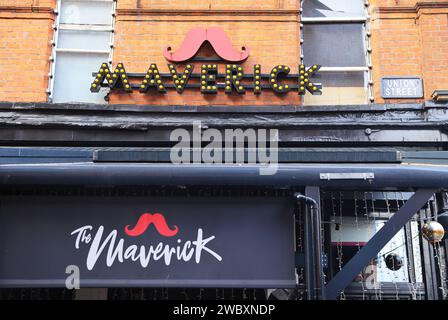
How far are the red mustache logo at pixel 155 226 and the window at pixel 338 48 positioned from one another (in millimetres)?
2883

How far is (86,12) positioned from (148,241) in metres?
3.90

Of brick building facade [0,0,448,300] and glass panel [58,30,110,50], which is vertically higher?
glass panel [58,30,110,50]

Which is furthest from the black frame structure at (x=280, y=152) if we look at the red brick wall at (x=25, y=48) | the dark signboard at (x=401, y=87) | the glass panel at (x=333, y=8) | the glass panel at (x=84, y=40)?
the glass panel at (x=333, y=8)

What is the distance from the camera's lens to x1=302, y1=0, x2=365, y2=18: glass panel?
6.81m

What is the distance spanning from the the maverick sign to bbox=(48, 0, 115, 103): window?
397 millimetres

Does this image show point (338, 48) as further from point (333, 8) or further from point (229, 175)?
point (229, 175)

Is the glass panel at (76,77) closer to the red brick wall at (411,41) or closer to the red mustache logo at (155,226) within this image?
the red mustache logo at (155,226)

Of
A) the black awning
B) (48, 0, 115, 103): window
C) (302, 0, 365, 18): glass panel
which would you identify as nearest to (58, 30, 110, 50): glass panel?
(48, 0, 115, 103): window

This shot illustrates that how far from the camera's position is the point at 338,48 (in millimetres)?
6691

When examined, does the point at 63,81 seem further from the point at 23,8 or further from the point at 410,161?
the point at 410,161

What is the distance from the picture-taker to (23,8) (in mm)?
6559

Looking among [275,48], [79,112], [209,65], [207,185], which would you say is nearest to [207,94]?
[209,65]

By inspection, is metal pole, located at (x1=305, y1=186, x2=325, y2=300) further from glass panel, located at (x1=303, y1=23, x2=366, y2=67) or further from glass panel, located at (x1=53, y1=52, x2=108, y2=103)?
glass panel, located at (x1=53, y1=52, x2=108, y2=103)

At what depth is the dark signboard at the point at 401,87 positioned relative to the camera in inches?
243
